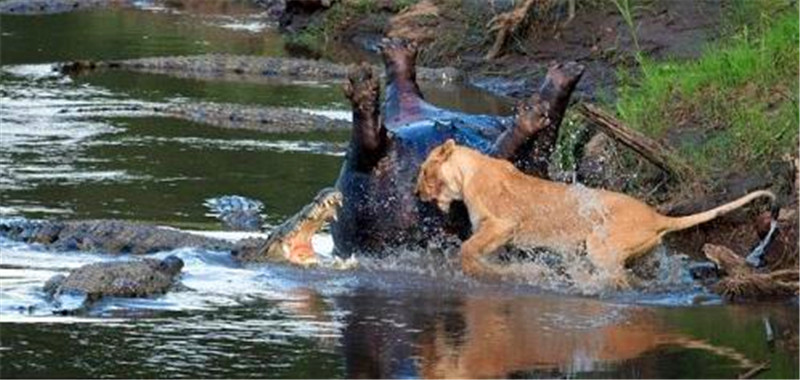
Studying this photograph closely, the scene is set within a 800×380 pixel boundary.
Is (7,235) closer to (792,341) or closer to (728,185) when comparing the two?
(728,185)

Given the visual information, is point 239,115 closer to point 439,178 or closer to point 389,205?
point 389,205

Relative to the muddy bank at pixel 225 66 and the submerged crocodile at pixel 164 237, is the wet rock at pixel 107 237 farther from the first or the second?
the muddy bank at pixel 225 66

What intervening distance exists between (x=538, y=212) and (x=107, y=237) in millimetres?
2338

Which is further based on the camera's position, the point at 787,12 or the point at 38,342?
the point at 787,12

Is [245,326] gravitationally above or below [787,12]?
below

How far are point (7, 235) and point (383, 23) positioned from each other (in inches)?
517

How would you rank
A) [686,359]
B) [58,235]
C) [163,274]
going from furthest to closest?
[58,235] < [163,274] < [686,359]

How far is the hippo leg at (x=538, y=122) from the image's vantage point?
10.1 m

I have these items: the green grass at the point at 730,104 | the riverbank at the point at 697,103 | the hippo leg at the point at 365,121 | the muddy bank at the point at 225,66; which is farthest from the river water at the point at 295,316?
the muddy bank at the point at 225,66

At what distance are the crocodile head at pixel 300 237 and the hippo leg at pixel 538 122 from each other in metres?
0.88

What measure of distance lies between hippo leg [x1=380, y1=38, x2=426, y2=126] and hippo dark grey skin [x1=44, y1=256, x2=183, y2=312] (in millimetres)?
2440

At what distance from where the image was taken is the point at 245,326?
840 centimetres

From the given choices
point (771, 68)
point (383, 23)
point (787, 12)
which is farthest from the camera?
point (383, 23)

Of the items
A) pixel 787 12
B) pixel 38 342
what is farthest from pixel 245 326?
pixel 787 12
